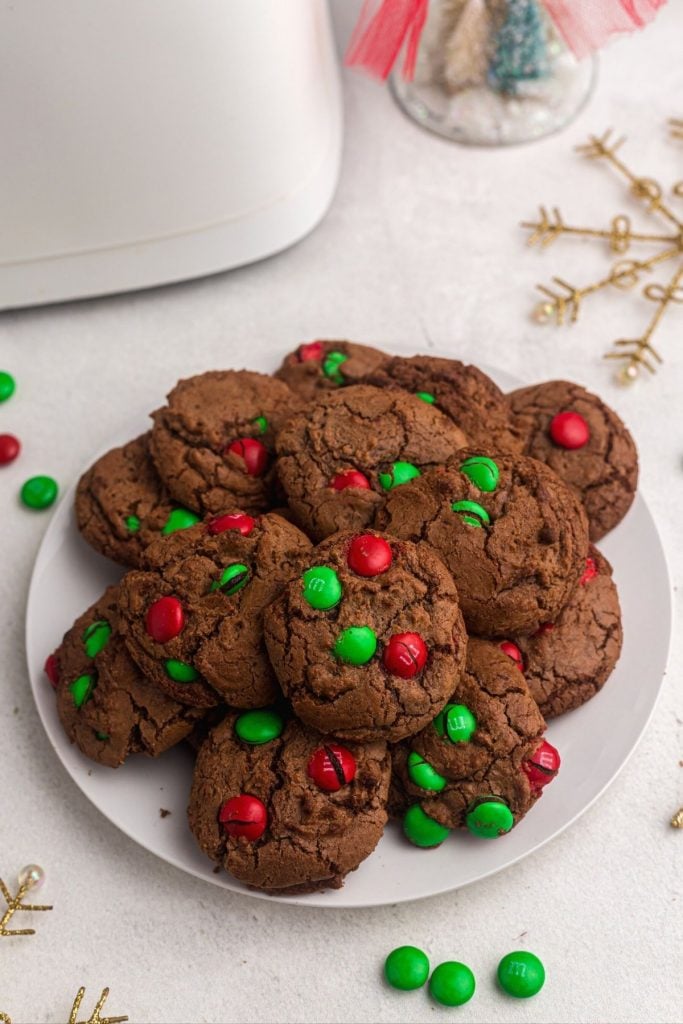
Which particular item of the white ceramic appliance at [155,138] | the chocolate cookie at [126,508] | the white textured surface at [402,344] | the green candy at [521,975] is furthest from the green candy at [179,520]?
the green candy at [521,975]

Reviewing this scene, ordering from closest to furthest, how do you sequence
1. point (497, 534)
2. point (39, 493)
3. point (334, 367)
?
1. point (497, 534)
2. point (334, 367)
3. point (39, 493)

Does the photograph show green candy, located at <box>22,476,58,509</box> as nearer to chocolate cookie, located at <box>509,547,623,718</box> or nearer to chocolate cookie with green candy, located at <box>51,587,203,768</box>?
chocolate cookie with green candy, located at <box>51,587,203,768</box>

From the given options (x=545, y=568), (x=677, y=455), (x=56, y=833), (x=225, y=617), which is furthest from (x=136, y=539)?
(x=677, y=455)

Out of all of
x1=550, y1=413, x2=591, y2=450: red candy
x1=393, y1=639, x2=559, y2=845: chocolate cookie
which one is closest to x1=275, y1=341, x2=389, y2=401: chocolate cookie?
x1=550, y1=413, x2=591, y2=450: red candy

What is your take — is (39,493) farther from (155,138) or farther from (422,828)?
(422,828)

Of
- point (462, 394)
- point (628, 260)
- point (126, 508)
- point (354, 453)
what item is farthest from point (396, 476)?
point (628, 260)

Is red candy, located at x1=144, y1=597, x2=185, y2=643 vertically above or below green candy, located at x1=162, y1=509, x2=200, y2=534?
above
